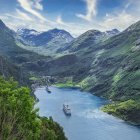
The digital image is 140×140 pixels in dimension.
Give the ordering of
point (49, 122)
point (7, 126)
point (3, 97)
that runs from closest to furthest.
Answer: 1. point (7, 126)
2. point (3, 97)
3. point (49, 122)

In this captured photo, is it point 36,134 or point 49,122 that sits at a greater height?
point 49,122

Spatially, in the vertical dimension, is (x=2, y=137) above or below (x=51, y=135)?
below

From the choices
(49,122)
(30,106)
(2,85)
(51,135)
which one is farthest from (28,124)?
(49,122)

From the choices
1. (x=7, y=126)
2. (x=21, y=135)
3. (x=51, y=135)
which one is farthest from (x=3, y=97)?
(x=51, y=135)

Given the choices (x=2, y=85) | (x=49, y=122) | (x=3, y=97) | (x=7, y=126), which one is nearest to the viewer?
(x=7, y=126)

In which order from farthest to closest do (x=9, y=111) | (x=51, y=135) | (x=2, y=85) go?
1. (x=51, y=135)
2. (x=2, y=85)
3. (x=9, y=111)

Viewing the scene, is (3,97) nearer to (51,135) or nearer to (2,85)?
(2,85)

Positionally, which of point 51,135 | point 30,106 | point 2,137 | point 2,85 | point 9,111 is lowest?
point 2,137

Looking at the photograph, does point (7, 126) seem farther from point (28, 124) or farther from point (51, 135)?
point (51, 135)

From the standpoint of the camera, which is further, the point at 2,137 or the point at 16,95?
the point at 16,95
